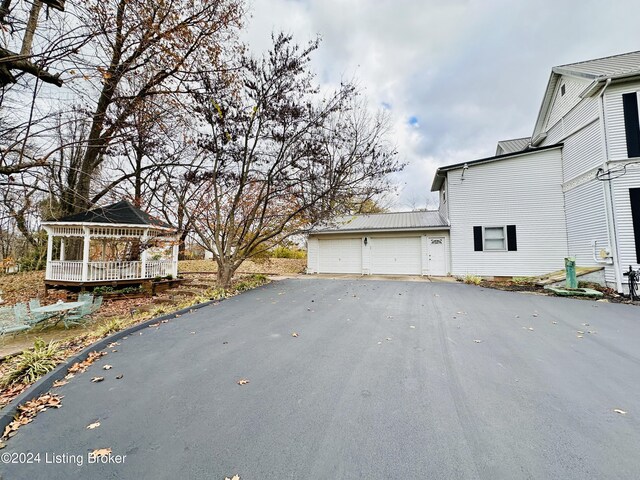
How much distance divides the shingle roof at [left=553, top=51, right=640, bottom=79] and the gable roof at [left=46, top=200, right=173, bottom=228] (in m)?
16.3

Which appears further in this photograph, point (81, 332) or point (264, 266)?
point (264, 266)

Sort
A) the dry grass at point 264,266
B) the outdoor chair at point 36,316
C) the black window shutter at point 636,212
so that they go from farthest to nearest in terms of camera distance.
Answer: the dry grass at point 264,266
the black window shutter at point 636,212
the outdoor chair at point 36,316

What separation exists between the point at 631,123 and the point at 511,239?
5.01 m

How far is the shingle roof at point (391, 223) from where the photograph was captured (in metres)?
13.2

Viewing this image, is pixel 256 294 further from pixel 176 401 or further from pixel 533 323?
pixel 533 323

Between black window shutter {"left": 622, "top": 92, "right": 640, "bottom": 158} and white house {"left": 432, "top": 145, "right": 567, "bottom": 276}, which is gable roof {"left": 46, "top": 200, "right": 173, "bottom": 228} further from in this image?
black window shutter {"left": 622, "top": 92, "right": 640, "bottom": 158}

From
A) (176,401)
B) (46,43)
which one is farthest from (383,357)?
(46,43)

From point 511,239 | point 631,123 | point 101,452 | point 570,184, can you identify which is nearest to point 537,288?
point 511,239

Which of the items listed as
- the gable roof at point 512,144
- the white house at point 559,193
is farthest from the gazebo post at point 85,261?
the gable roof at point 512,144

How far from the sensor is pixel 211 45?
7.27 m

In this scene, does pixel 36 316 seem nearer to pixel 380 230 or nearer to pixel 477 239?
pixel 380 230

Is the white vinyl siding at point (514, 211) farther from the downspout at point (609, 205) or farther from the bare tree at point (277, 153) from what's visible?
the bare tree at point (277, 153)

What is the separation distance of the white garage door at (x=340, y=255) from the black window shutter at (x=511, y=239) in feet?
22.2

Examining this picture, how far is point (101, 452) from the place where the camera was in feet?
6.28
